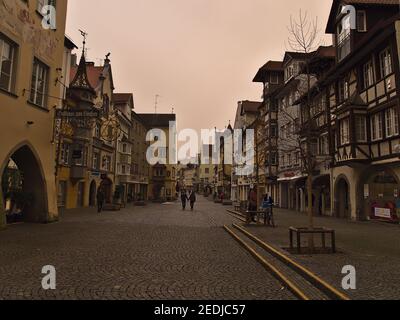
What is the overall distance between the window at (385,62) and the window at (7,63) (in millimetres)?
18281

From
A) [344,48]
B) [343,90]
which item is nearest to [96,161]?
[343,90]

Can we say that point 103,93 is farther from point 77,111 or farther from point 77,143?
point 77,111

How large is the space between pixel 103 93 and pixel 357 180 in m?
29.3

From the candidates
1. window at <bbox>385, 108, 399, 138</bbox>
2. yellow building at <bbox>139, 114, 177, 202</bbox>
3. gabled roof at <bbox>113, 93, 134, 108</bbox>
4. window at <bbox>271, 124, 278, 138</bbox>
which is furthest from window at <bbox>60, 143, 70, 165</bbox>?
yellow building at <bbox>139, 114, 177, 202</bbox>

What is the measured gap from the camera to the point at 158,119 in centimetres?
8119

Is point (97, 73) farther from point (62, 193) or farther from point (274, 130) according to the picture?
point (274, 130)

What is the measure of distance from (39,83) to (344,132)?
705 inches

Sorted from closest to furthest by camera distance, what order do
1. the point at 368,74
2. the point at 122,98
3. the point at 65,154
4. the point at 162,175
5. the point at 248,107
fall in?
the point at 368,74 < the point at 65,154 < the point at 122,98 < the point at 248,107 < the point at 162,175

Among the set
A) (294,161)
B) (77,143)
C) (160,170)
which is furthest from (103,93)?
(160,170)

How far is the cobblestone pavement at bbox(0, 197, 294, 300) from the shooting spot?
5.96m

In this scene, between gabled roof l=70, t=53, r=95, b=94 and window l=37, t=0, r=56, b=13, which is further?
gabled roof l=70, t=53, r=95, b=94

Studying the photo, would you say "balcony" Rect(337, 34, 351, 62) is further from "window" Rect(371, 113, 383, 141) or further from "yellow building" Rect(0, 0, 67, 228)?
"yellow building" Rect(0, 0, 67, 228)

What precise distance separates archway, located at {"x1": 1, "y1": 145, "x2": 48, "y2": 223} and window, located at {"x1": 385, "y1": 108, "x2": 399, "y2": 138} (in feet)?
59.6

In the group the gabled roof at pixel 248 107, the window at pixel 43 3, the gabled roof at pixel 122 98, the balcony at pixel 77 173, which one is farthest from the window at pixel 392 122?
the gabled roof at pixel 122 98
